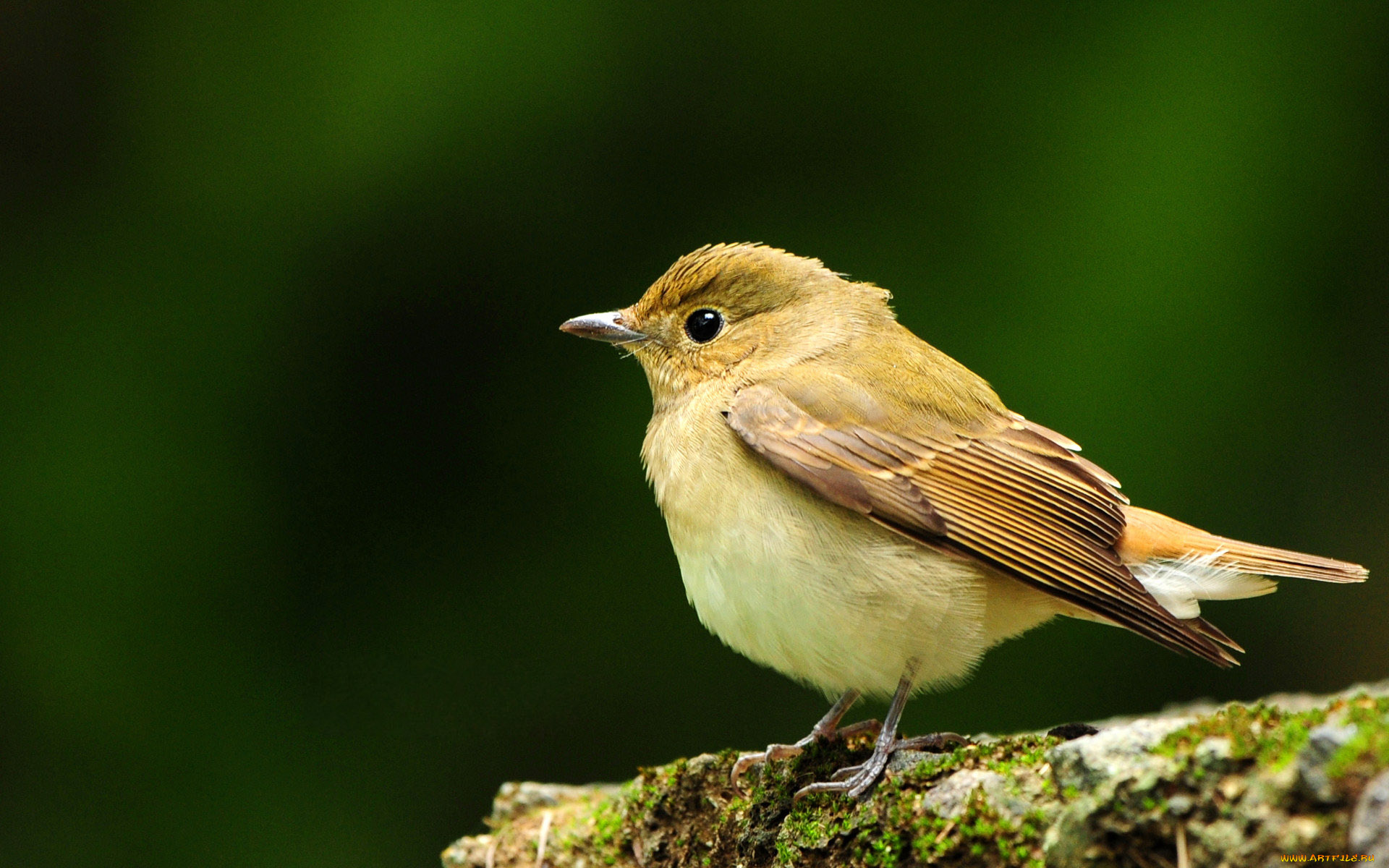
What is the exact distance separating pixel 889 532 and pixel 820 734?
662mm

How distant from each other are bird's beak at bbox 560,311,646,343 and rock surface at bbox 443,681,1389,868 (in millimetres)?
1506

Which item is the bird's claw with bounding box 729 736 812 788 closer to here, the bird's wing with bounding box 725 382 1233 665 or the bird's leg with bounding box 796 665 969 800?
the bird's leg with bounding box 796 665 969 800

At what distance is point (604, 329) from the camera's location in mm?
4379

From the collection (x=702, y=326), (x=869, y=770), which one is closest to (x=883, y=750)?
(x=869, y=770)

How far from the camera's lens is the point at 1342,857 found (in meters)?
2.11

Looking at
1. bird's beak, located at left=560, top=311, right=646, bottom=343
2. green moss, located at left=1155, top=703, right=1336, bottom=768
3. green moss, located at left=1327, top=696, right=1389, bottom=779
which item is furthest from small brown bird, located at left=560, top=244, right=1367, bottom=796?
green moss, located at left=1327, top=696, right=1389, bottom=779

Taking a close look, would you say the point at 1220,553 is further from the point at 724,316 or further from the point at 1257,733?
the point at 724,316

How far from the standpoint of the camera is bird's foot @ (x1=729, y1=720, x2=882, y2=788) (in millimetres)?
3586

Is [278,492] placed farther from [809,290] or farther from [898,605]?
[898,605]

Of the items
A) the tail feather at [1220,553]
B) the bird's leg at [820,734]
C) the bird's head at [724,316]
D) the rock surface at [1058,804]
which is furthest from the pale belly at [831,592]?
the bird's head at [724,316]

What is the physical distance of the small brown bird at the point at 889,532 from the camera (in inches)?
132

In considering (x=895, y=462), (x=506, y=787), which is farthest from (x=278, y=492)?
(x=895, y=462)

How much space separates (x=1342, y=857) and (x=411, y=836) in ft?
14.2

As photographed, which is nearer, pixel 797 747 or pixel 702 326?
pixel 797 747
